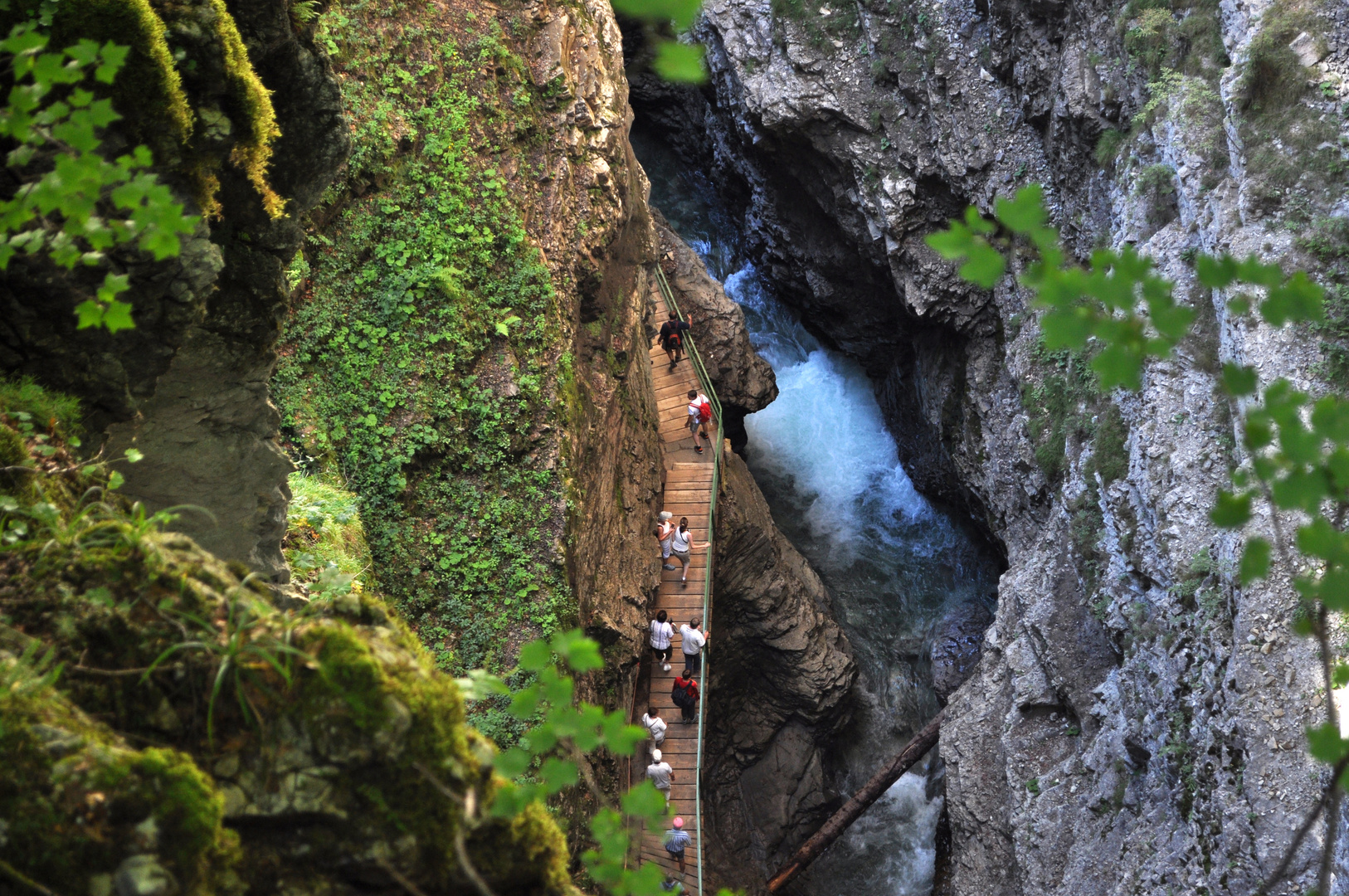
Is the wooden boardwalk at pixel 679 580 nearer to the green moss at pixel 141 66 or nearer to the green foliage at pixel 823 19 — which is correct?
the green foliage at pixel 823 19

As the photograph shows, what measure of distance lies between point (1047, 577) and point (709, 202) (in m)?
16.7

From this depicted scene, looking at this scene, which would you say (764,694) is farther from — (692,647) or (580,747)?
(580,747)

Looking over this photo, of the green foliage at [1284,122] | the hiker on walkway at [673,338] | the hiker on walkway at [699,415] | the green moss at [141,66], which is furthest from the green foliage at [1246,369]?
the hiker on walkway at [673,338]

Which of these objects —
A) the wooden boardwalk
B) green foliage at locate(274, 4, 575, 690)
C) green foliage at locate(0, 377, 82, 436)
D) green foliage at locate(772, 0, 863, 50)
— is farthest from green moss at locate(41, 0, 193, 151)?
green foliage at locate(772, 0, 863, 50)

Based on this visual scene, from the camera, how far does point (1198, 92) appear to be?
39.2 feet

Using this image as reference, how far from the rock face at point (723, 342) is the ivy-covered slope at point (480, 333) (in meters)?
5.01

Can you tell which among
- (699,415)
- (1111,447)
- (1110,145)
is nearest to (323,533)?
(699,415)

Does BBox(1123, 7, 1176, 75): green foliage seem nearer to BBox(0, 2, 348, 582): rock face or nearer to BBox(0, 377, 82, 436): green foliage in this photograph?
BBox(0, 2, 348, 582): rock face

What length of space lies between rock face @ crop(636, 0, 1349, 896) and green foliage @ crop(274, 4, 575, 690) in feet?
23.1

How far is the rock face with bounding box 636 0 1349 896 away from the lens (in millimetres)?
9125

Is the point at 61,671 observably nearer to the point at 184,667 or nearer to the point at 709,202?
the point at 184,667

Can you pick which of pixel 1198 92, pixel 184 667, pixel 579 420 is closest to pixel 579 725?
pixel 184 667

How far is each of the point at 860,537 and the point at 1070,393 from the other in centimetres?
739

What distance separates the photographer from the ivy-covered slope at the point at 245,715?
3213 mm
